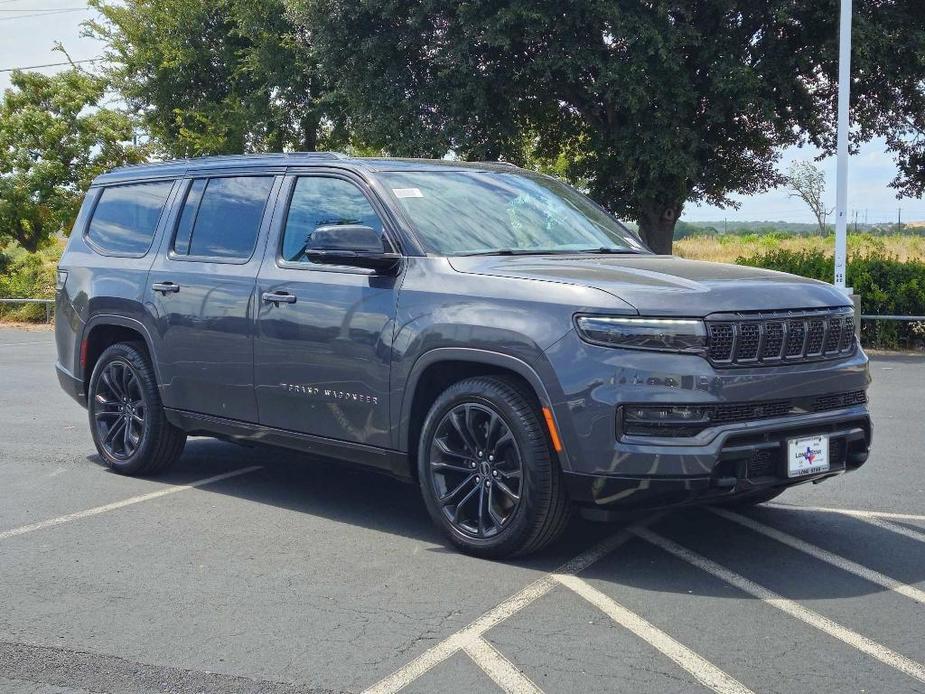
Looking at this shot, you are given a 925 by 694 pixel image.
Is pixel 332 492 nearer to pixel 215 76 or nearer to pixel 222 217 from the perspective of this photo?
pixel 222 217

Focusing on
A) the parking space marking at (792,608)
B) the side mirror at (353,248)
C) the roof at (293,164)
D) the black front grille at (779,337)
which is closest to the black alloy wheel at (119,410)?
the roof at (293,164)

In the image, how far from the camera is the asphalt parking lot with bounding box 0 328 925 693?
4242mm

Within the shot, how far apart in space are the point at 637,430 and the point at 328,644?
1.64 m

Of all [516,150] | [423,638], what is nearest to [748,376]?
[423,638]

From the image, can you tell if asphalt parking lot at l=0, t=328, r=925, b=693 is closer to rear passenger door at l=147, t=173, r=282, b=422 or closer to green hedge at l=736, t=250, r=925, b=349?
rear passenger door at l=147, t=173, r=282, b=422

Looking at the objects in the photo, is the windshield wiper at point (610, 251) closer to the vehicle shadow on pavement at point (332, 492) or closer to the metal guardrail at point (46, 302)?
the vehicle shadow on pavement at point (332, 492)

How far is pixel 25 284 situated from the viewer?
93.9 ft

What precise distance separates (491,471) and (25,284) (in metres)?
25.5

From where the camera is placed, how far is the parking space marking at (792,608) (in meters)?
4.31

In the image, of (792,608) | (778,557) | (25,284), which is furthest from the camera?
(25,284)

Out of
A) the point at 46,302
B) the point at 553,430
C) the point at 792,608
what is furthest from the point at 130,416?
the point at 46,302

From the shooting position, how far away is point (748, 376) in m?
5.23

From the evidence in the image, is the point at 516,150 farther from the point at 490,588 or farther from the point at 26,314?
the point at 490,588

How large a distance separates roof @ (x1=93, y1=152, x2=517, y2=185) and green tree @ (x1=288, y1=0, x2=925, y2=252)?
1299 cm
